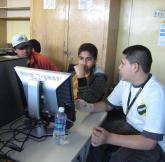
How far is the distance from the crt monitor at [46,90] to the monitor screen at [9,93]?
0.15ft

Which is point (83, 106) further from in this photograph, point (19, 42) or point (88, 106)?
point (19, 42)

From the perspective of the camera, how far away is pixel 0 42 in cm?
467

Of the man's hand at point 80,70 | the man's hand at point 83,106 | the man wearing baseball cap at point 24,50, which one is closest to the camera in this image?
the man's hand at point 83,106

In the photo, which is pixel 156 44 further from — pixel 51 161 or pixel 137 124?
pixel 51 161

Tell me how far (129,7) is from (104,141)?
232 centimetres

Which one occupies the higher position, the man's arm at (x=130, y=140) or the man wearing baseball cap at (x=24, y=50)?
the man wearing baseball cap at (x=24, y=50)

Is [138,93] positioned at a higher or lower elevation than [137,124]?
higher

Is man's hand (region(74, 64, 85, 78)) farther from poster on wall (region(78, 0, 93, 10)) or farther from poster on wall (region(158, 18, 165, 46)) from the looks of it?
poster on wall (region(158, 18, 165, 46))

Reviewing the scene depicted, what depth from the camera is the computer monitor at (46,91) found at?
4.02ft

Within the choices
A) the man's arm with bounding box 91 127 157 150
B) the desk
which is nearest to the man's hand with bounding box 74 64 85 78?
the desk

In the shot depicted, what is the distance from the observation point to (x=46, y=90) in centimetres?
126

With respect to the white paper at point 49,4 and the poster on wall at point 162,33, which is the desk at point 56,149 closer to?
the poster on wall at point 162,33

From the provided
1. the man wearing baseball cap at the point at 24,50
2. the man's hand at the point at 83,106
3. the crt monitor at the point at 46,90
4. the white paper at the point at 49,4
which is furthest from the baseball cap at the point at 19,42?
the crt monitor at the point at 46,90

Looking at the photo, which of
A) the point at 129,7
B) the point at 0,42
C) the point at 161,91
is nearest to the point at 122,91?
the point at 161,91
